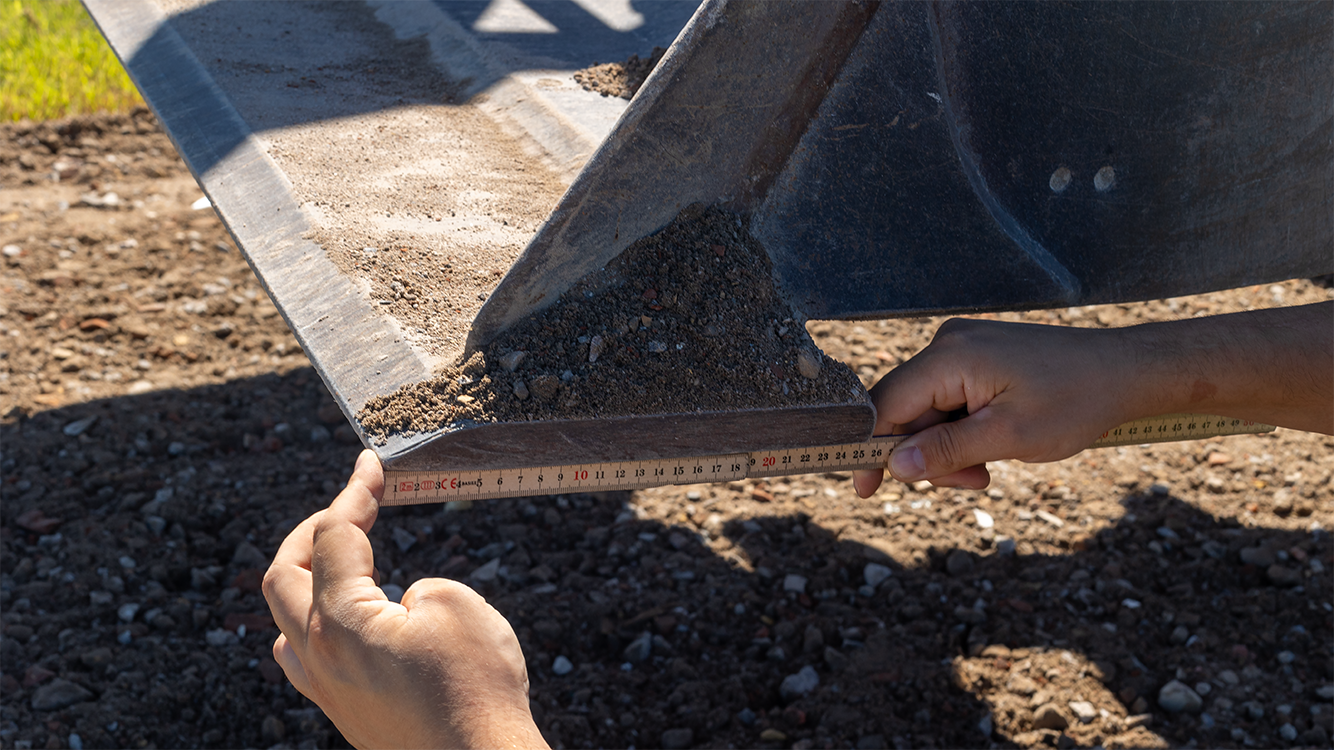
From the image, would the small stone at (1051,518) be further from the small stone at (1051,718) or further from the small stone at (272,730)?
the small stone at (272,730)

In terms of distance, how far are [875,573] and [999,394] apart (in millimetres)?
1361

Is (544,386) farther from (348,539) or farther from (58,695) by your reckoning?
(58,695)

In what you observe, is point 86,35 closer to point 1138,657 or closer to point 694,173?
point 694,173

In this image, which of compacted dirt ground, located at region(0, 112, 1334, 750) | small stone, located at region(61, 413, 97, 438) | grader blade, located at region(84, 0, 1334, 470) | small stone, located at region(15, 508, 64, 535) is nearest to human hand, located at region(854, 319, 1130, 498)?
grader blade, located at region(84, 0, 1334, 470)

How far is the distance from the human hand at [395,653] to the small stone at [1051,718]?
1.72 meters

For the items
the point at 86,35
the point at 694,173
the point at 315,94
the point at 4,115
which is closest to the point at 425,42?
the point at 315,94

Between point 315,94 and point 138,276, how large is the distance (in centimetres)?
226


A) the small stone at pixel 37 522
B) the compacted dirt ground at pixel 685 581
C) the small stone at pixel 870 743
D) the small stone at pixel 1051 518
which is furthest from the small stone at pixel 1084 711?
the small stone at pixel 37 522

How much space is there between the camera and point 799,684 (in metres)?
2.75

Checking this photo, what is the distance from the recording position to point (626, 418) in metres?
1.67

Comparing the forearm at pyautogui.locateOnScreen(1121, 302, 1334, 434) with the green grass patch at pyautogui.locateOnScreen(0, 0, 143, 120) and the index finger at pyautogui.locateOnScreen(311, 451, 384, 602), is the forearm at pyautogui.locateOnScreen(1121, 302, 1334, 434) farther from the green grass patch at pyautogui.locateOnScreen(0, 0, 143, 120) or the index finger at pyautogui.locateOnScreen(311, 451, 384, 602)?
the green grass patch at pyautogui.locateOnScreen(0, 0, 143, 120)

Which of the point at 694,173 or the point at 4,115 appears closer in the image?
the point at 694,173

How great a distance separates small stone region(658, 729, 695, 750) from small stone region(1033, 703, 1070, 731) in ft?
3.08

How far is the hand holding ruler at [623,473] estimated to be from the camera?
1.67m
